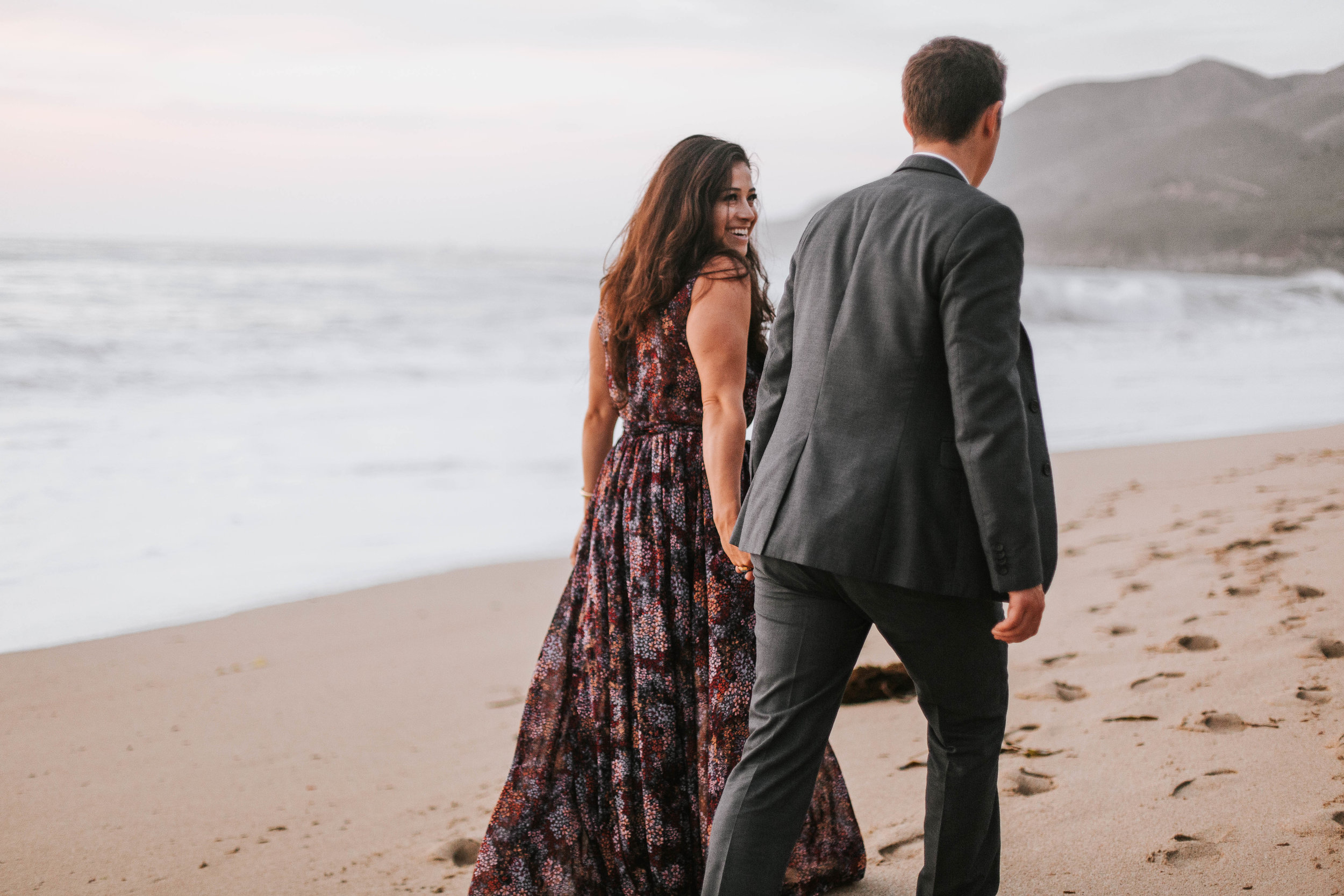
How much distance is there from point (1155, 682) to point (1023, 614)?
1.86 m

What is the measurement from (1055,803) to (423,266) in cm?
3055

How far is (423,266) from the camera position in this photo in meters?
31.0

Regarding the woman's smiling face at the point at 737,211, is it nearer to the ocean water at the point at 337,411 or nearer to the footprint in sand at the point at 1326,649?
the footprint in sand at the point at 1326,649

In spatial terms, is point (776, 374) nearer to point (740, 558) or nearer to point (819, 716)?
point (740, 558)

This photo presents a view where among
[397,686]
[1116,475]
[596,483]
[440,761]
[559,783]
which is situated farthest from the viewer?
[1116,475]

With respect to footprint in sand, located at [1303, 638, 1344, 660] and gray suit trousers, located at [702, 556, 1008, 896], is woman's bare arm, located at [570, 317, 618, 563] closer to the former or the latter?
gray suit trousers, located at [702, 556, 1008, 896]

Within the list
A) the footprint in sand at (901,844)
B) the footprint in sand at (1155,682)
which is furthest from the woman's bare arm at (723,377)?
the footprint in sand at (1155,682)

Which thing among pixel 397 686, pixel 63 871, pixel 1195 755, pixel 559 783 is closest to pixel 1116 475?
pixel 1195 755

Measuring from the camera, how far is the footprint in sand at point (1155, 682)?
2986 mm

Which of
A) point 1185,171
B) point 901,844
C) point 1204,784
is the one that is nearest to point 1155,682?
point 1204,784

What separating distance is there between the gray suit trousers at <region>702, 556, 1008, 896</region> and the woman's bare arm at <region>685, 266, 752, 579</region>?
307 mm

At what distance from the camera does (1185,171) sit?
1219cm

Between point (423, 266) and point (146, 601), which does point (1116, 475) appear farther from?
point (423, 266)

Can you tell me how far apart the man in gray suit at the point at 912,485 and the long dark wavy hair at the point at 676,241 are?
0.42 meters
